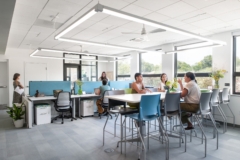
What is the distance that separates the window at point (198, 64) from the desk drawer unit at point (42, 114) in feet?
15.5

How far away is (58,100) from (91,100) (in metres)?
1.26

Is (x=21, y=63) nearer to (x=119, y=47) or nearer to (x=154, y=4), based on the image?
(x=119, y=47)

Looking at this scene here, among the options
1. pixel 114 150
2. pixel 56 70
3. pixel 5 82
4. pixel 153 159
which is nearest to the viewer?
pixel 153 159

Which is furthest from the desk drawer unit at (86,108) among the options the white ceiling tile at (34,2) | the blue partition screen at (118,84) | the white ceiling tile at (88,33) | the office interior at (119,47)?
the white ceiling tile at (34,2)

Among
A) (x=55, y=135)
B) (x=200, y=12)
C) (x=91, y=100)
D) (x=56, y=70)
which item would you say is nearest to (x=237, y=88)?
(x=200, y=12)

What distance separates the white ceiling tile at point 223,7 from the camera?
2992 mm

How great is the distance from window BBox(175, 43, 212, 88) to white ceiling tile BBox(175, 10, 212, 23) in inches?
76.5

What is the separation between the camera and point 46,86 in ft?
17.4

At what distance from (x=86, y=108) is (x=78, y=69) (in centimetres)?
410

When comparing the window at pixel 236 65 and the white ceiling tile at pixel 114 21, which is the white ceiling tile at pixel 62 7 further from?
the window at pixel 236 65

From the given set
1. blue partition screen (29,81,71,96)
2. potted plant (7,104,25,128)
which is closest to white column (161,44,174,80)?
blue partition screen (29,81,71,96)

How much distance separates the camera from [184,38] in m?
5.73

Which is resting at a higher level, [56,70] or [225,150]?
[56,70]

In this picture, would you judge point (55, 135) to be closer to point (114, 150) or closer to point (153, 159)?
point (114, 150)
